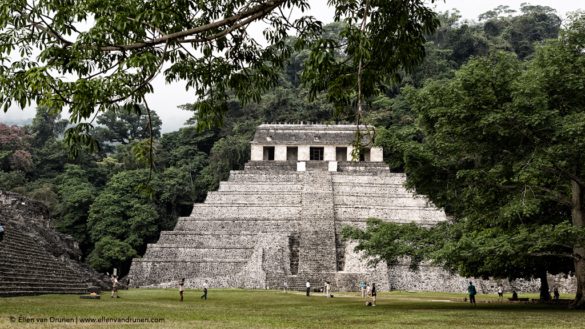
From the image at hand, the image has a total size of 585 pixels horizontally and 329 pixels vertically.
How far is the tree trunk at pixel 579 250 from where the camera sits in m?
13.2

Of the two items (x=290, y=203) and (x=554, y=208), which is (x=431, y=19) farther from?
(x=290, y=203)

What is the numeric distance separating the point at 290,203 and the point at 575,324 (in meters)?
21.6

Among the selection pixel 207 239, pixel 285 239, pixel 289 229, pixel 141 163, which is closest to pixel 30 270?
pixel 141 163

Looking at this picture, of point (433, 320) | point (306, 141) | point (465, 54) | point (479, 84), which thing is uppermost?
point (465, 54)

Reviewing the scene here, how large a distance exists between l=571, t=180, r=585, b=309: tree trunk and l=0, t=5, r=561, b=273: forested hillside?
9103 mm

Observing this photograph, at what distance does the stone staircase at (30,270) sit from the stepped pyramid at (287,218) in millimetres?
5139

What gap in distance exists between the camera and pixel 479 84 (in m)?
12.9

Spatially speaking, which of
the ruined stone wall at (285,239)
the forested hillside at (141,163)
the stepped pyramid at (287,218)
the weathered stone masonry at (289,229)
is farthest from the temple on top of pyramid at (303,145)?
the ruined stone wall at (285,239)

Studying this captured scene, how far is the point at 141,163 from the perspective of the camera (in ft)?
77.9

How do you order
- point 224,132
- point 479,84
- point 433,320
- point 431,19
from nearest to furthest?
point 431,19, point 433,320, point 479,84, point 224,132

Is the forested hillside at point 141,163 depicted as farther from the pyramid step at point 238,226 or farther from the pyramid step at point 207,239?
the pyramid step at point 207,239

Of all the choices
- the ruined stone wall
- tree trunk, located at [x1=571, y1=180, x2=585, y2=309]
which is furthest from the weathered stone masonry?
tree trunk, located at [x1=571, y1=180, x2=585, y2=309]

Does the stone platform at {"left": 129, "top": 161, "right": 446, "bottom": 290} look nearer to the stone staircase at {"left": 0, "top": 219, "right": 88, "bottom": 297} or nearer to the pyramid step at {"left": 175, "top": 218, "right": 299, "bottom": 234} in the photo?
the pyramid step at {"left": 175, "top": 218, "right": 299, "bottom": 234}

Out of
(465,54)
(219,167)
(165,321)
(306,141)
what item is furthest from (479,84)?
(465,54)
